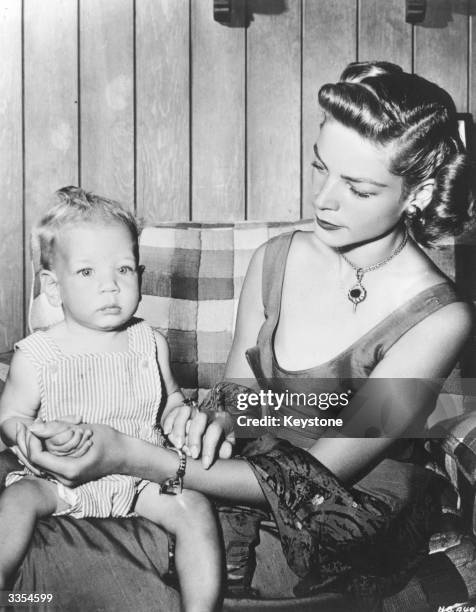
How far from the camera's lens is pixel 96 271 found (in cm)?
86

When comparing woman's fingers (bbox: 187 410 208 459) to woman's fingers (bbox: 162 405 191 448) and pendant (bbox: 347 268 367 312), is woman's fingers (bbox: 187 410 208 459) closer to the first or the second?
woman's fingers (bbox: 162 405 191 448)

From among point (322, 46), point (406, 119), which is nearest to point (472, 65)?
point (322, 46)

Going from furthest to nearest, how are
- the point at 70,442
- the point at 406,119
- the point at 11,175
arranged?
1. the point at 11,175
2. the point at 406,119
3. the point at 70,442

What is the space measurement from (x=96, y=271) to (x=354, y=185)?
336mm

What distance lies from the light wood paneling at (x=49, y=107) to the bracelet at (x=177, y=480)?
496 mm

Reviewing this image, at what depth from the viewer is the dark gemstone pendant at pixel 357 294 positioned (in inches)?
36.7

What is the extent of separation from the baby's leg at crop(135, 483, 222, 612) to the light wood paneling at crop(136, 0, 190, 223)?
570 mm

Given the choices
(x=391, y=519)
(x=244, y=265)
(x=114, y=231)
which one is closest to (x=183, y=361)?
(x=244, y=265)

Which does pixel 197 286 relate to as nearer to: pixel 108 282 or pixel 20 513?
pixel 108 282

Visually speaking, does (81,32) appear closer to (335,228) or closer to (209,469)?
(335,228)

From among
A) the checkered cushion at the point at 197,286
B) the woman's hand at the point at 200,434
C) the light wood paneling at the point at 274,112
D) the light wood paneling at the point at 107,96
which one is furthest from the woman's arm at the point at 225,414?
the light wood paneling at the point at 107,96

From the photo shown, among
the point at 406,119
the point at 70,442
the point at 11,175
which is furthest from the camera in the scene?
the point at 11,175

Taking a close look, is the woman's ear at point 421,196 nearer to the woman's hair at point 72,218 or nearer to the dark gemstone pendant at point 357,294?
the dark gemstone pendant at point 357,294

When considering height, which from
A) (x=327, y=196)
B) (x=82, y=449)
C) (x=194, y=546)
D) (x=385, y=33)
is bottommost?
(x=194, y=546)
